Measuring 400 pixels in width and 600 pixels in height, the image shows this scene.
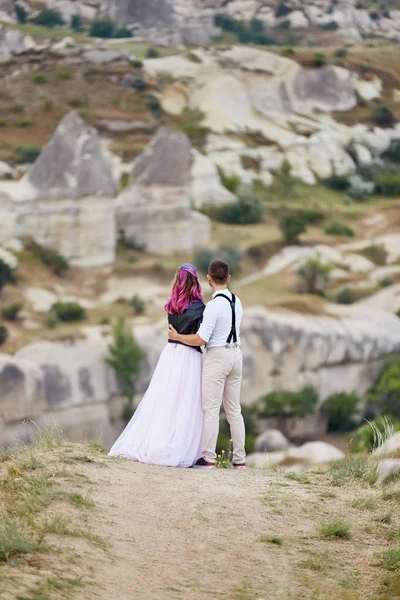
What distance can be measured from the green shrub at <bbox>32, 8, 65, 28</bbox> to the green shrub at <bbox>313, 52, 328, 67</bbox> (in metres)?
21.7

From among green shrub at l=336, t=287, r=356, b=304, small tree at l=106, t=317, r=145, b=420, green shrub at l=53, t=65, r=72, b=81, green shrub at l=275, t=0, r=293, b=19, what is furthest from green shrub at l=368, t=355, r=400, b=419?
green shrub at l=275, t=0, r=293, b=19

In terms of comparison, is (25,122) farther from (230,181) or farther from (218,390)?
(218,390)

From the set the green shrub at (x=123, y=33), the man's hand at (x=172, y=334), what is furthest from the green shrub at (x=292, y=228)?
the man's hand at (x=172, y=334)

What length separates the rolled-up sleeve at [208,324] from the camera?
7.58 metres

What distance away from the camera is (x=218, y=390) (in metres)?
7.73

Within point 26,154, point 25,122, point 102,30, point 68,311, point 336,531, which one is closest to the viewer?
point 336,531

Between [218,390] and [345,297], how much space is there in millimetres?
38621

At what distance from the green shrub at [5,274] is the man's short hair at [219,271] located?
35.2 m

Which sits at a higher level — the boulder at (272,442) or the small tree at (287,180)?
the small tree at (287,180)

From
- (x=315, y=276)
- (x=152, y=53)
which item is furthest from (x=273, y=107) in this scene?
(x=315, y=276)

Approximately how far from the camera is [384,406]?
133 ft

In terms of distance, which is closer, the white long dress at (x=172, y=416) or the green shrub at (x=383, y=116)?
the white long dress at (x=172, y=416)

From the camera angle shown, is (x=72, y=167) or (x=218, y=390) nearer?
(x=218, y=390)

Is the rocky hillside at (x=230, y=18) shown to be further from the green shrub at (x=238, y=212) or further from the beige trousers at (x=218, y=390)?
the beige trousers at (x=218, y=390)
